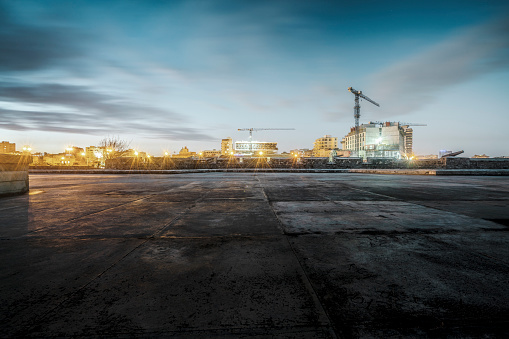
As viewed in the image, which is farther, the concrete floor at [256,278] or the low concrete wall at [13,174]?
the low concrete wall at [13,174]

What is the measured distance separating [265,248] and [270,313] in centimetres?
120

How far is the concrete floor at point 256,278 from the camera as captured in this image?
151cm

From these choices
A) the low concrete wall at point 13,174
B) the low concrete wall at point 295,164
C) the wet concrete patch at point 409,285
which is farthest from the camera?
the low concrete wall at point 295,164

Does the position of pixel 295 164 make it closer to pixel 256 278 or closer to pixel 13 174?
pixel 13 174

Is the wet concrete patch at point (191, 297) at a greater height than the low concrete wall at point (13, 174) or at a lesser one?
lesser

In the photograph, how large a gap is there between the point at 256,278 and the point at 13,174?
977 cm

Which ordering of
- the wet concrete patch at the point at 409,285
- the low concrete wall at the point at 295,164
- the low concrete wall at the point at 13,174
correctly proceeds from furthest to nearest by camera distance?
the low concrete wall at the point at 295,164 < the low concrete wall at the point at 13,174 < the wet concrete patch at the point at 409,285

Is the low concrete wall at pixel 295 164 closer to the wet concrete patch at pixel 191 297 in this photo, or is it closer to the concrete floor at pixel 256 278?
the concrete floor at pixel 256 278

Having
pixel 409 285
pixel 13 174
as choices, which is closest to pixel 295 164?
pixel 13 174

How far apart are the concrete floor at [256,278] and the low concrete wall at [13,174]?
490 centimetres

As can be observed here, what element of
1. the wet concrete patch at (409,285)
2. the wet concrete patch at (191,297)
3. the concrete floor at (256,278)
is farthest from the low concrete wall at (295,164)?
the wet concrete patch at (409,285)

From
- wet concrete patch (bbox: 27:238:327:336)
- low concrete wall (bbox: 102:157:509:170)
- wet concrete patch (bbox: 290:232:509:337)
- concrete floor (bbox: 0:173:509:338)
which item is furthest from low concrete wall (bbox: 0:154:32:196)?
low concrete wall (bbox: 102:157:509:170)

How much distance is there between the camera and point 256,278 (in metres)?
2.09

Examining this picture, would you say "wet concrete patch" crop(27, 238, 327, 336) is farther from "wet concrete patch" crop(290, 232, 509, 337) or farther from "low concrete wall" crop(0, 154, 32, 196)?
"low concrete wall" crop(0, 154, 32, 196)
